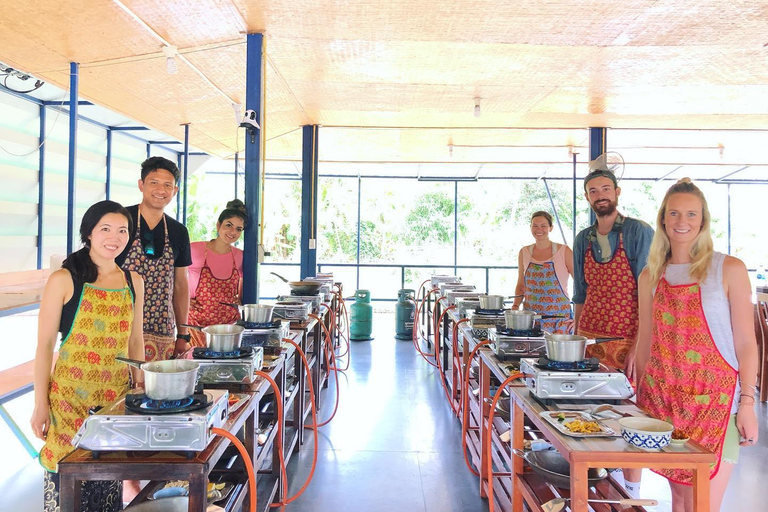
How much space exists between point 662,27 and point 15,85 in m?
5.76

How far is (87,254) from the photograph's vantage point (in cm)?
195

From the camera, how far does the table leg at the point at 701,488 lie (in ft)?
4.76

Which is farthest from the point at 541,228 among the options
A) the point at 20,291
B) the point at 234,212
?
the point at 20,291

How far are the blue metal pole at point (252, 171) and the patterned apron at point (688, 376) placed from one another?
242 cm

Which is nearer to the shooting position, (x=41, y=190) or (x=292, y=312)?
(x=292, y=312)

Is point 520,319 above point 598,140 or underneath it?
underneath

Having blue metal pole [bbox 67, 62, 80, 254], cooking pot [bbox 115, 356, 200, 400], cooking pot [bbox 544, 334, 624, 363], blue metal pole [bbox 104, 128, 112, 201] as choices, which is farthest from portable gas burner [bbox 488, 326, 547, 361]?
blue metal pole [bbox 104, 128, 112, 201]

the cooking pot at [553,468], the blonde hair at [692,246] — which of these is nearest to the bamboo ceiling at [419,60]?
the blonde hair at [692,246]

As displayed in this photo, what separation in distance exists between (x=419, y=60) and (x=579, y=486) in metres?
2.97

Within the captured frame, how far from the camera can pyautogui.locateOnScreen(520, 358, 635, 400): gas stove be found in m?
1.88

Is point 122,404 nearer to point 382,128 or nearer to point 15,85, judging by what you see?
point 382,128

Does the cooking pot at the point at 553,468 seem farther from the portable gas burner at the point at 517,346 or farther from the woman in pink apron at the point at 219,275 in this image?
the woman in pink apron at the point at 219,275

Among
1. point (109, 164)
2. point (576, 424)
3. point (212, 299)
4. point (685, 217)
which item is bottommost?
point (576, 424)

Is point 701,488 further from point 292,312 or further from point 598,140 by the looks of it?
point 598,140
